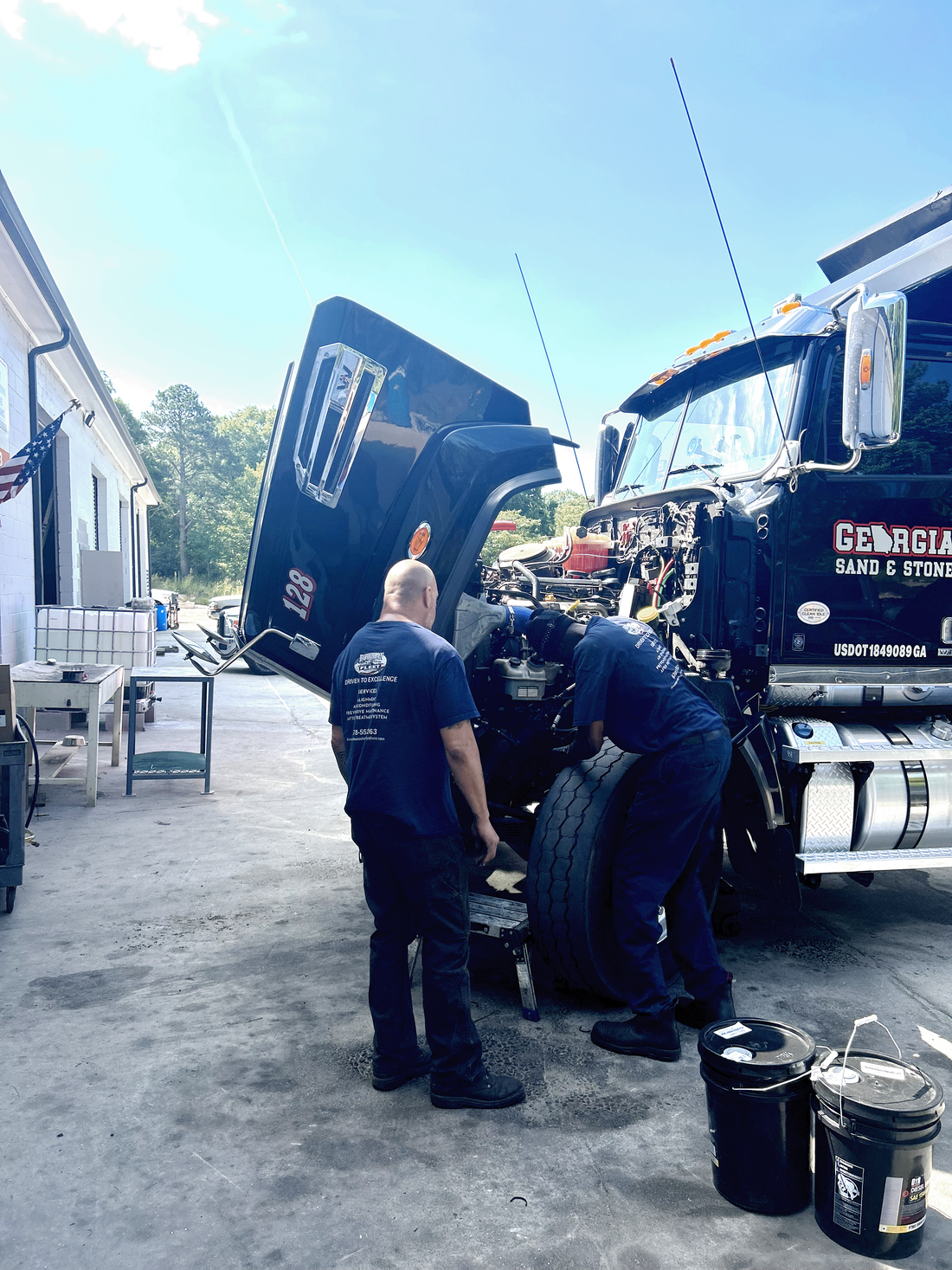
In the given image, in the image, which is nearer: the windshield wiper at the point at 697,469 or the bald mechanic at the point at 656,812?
the bald mechanic at the point at 656,812

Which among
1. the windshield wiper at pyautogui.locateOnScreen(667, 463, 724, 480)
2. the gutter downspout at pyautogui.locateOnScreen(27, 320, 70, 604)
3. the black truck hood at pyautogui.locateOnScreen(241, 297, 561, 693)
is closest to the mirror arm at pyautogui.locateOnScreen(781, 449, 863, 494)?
the windshield wiper at pyautogui.locateOnScreen(667, 463, 724, 480)

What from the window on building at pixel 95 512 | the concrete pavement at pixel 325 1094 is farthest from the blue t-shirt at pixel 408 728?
the window on building at pixel 95 512

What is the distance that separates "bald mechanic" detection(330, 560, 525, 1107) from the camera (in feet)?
9.63

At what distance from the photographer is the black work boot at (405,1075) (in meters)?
3.01

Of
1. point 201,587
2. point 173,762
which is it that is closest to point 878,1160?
point 173,762

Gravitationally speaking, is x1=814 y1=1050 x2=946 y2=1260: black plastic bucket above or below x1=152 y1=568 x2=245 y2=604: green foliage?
below

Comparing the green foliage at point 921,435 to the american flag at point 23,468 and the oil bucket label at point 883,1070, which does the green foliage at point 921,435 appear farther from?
the american flag at point 23,468

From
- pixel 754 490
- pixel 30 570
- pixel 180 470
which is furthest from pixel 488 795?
pixel 180 470

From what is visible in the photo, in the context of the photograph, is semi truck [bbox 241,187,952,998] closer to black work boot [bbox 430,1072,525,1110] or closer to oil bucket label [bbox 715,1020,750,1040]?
black work boot [bbox 430,1072,525,1110]

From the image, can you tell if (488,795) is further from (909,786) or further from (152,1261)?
(152,1261)

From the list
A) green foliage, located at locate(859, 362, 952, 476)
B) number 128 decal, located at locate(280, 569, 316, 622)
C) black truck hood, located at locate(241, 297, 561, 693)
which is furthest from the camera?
green foliage, located at locate(859, 362, 952, 476)

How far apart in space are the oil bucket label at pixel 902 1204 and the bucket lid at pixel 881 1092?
16 centimetres

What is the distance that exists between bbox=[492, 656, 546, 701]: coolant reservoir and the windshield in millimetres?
1433

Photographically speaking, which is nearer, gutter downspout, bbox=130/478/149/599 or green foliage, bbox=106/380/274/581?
gutter downspout, bbox=130/478/149/599
